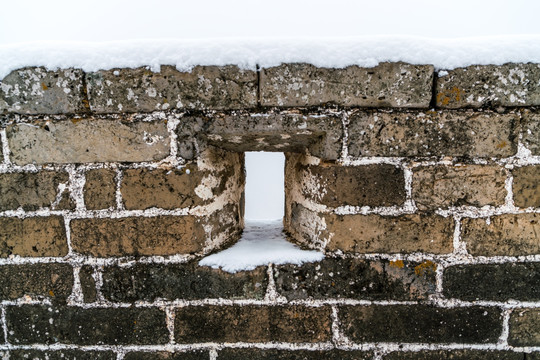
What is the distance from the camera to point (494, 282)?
1057 mm

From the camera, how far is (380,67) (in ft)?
3.17

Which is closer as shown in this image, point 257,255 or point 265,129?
point 265,129

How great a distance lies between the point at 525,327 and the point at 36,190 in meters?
1.75

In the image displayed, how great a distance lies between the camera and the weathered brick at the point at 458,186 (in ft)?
3.34

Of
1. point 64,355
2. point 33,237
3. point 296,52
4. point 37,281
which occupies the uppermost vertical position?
point 296,52

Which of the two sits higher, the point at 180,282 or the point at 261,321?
the point at 180,282

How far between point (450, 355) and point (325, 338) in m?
0.44

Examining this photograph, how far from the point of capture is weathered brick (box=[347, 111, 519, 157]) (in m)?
1.00

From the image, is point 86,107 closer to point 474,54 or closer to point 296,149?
point 296,149

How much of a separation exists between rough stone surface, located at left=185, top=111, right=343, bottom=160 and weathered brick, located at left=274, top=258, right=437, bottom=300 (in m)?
0.39

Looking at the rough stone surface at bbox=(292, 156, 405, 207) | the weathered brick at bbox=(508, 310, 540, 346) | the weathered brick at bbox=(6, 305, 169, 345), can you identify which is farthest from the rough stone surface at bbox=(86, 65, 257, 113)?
the weathered brick at bbox=(508, 310, 540, 346)

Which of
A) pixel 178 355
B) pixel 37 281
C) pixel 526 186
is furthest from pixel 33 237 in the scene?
pixel 526 186

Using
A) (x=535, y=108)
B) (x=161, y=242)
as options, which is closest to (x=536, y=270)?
(x=535, y=108)

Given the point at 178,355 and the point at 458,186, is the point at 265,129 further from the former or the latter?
the point at 178,355
